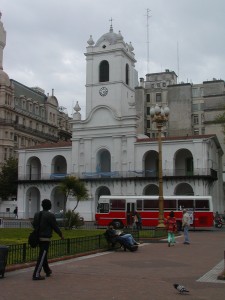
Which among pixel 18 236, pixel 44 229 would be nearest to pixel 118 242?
pixel 18 236

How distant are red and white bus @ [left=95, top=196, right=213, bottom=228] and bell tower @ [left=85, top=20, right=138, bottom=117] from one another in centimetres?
1903

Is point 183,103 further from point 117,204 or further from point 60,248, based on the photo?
point 60,248

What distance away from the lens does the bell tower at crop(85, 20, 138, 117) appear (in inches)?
2229

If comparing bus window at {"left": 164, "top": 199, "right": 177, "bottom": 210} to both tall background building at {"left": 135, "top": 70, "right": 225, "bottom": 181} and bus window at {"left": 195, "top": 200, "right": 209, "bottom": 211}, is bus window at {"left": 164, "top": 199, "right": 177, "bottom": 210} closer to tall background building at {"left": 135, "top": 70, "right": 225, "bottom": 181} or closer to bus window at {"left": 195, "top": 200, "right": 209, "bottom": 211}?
bus window at {"left": 195, "top": 200, "right": 209, "bottom": 211}

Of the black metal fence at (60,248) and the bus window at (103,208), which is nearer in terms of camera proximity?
the black metal fence at (60,248)

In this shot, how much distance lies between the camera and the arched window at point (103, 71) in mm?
58250

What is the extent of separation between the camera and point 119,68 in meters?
57.0

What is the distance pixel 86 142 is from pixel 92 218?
31.9 ft

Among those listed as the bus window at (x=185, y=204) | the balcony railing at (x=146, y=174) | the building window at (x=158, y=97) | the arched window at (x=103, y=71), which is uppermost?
the building window at (x=158, y=97)

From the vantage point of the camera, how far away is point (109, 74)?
57750 mm

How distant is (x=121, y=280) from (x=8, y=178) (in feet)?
178

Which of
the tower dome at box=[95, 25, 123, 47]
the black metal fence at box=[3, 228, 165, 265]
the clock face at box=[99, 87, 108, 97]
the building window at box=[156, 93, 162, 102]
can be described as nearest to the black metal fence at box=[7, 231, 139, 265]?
the black metal fence at box=[3, 228, 165, 265]

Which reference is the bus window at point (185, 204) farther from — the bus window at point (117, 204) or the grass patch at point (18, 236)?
the grass patch at point (18, 236)

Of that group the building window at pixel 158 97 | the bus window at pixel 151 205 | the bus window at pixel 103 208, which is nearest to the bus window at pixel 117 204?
the bus window at pixel 103 208
